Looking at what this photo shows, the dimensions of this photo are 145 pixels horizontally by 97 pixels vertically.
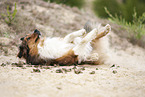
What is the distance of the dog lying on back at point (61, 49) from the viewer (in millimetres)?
3900

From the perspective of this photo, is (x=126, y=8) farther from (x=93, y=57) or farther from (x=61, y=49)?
(x=61, y=49)

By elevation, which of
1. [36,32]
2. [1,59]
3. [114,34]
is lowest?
[1,59]

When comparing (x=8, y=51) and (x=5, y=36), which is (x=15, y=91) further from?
(x=5, y=36)

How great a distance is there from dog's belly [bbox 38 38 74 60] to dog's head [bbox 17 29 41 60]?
0.12 meters

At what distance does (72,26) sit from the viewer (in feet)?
27.6

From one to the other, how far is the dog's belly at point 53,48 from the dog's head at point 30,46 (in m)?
0.12

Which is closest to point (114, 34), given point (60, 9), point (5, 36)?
point (60, 9)

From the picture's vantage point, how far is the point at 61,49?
155 inches

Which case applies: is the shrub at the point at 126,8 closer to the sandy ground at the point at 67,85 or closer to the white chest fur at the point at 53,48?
the white chest fur at the point at 53,48

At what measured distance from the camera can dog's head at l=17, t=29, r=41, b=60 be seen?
3936 mm

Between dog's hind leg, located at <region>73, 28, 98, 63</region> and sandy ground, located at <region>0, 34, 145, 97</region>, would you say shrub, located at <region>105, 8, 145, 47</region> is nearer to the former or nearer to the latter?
dog's hind leg, located at <region>73, 28, 98, 63</region>

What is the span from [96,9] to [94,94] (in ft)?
34.5

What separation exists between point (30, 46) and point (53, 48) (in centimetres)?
58

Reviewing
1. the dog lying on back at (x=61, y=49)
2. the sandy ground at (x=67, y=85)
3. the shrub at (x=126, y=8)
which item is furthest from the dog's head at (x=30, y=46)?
the shrub at (x=126, y=8)
